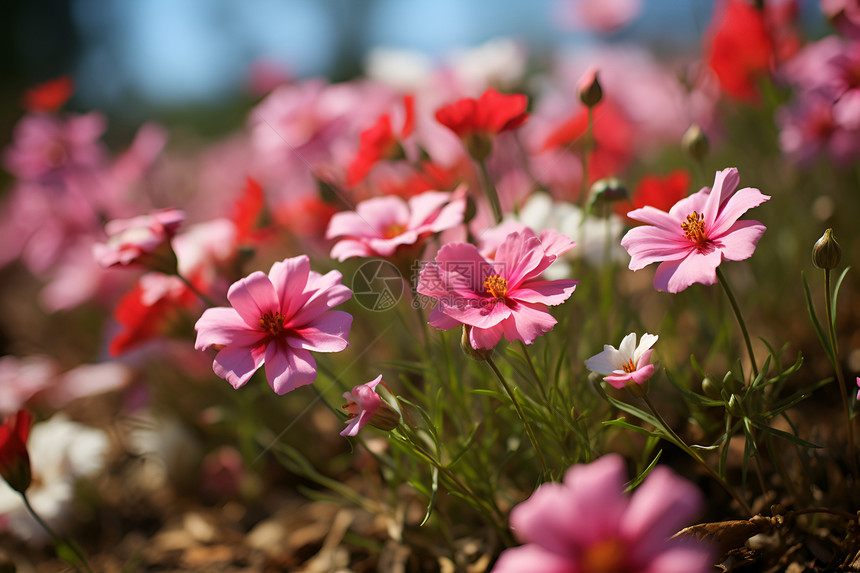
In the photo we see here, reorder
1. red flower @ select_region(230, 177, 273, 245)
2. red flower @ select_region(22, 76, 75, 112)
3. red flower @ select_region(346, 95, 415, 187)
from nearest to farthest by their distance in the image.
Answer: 1. red flower @ select_region(346, 95, 415, 187)
2. red flower @ select_region(230, 177, 273, 245)
3. red flower @ select_region(22, 76, 75, 112)

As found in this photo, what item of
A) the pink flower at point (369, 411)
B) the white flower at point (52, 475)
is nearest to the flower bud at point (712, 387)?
the pink flower at point (369, 411)

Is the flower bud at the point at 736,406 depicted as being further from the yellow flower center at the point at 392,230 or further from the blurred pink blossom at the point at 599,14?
the blurred pink blossom at the point at 599,14

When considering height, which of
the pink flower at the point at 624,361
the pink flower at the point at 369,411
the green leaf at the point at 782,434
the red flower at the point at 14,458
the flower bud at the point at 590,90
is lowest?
the red flower at the point at 14,458

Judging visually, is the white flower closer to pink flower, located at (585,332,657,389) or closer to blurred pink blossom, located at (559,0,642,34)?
pink flower, located at (585,332,657,389)

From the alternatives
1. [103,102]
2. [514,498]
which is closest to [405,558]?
[514,498]

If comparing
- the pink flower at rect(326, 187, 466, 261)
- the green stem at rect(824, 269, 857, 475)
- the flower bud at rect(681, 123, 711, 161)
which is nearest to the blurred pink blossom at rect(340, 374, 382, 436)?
the pink flower at rect(326, 187, 466, 261)
